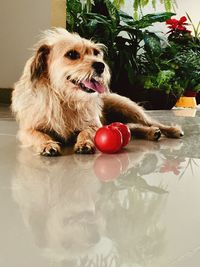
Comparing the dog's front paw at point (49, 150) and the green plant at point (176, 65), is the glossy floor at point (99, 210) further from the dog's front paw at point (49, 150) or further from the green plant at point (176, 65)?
the green plant at point (176, 65)

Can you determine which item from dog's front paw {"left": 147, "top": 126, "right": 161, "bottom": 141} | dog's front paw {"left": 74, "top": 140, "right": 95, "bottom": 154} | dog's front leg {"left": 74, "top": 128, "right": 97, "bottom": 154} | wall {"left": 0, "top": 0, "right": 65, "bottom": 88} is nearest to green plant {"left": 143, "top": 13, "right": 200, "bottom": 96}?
wall {"left": 0, "top": 0, "right": 65, "bottom": 88}

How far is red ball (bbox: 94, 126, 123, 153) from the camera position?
2342mm

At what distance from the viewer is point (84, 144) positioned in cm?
239

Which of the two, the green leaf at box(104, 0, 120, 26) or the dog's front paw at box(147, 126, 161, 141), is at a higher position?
the green leaf at box(104, 0, 120, 26)

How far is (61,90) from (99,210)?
1282 millimetres

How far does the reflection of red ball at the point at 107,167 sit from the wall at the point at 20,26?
273cm

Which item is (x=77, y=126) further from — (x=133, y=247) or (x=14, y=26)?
(x=14, y=26)

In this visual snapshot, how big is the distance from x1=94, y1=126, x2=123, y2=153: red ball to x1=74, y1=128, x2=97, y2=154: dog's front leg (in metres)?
0.04

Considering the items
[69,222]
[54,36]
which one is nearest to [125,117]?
[54,36]

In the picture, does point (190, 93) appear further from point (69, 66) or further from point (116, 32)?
point (69, 66)

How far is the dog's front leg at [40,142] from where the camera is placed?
2293mm

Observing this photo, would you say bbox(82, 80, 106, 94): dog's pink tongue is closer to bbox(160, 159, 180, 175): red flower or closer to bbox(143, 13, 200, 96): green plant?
bbox(160, 159, 180, 175): red flower

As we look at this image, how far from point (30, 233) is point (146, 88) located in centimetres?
474

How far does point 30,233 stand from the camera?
3.84 ft
